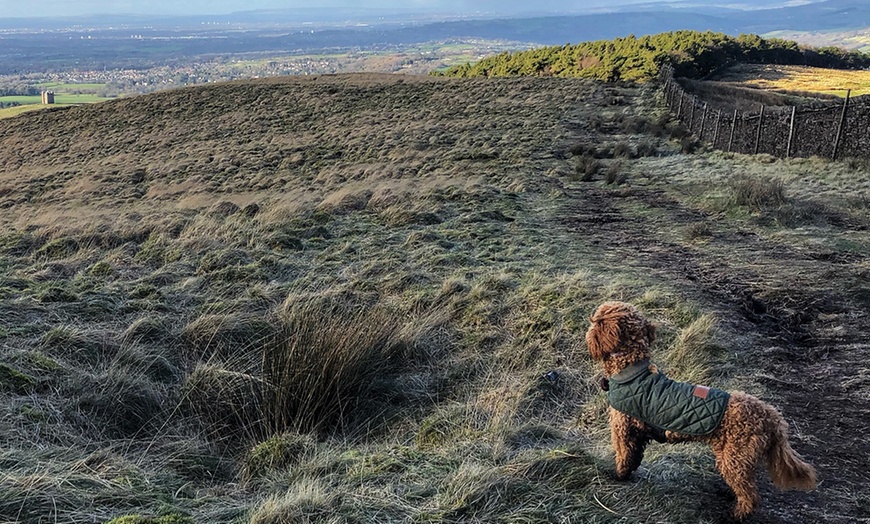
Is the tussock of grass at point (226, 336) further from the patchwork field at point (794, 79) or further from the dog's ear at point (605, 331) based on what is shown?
the patchwork field at point (794, 79)

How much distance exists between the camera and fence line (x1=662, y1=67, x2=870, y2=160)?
12.4m

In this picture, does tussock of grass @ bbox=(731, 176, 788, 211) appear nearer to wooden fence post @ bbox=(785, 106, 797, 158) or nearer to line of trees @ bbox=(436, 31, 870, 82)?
wooden fence post @ bbox=(785, 106, 797, 158)

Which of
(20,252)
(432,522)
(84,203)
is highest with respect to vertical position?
(432,522)

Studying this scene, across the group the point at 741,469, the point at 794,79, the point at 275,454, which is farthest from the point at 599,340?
the point at 794,79

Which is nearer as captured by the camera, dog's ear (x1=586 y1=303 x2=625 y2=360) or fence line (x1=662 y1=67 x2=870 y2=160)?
dog's ear (x1=586 y1=303 x2=625 y2=360)

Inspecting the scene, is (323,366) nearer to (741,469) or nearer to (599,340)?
(599,340)

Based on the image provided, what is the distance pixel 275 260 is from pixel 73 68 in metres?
193

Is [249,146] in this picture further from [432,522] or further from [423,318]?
[432,522]

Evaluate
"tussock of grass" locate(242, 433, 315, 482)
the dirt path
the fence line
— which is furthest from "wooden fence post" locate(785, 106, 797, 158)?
"tussock of grass" locate(242, 433, 315, 482)

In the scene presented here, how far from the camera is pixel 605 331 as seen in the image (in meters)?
2.78

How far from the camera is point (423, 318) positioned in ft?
17.9

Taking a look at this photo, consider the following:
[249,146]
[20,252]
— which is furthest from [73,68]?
[20,252]

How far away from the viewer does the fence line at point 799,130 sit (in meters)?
12.4

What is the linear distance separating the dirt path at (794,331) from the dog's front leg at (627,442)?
0.53 meters
